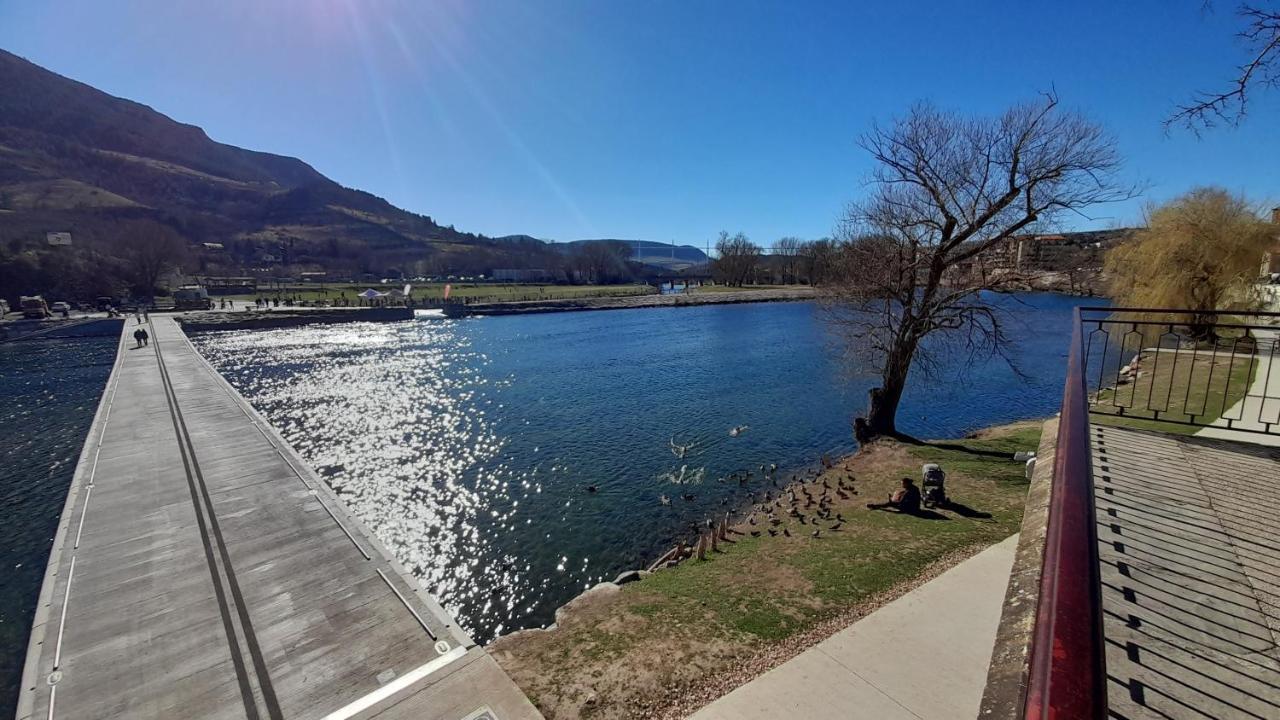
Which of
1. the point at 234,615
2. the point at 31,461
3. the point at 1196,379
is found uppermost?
the point at 1196,379

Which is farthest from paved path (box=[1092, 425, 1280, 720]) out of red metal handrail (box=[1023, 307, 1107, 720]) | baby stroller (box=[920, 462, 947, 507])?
baby stroller (box=[920, 462, 947, 507])

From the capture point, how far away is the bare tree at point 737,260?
133500 mm

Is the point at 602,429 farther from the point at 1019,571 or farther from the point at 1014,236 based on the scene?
the point at 1019,571

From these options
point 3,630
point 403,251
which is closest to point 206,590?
point 3,630

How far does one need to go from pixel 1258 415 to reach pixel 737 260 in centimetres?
12944

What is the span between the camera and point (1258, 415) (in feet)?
25.8

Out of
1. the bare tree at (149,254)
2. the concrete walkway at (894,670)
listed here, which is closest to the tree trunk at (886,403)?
the concrete walkway at (894,670)

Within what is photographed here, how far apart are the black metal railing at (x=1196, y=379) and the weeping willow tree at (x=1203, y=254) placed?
214cm

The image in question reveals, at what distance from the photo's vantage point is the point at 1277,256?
2711 cm

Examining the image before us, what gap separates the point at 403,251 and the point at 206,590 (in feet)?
605

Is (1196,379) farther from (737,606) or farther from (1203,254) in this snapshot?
(737,606)

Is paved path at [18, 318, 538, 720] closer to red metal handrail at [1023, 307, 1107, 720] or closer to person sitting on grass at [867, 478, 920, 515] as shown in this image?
red metal handrail at [1023, 307, 1107, 720]

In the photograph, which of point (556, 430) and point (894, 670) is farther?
point (556, 430)

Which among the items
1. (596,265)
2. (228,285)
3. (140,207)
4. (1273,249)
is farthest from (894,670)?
(140,207)
